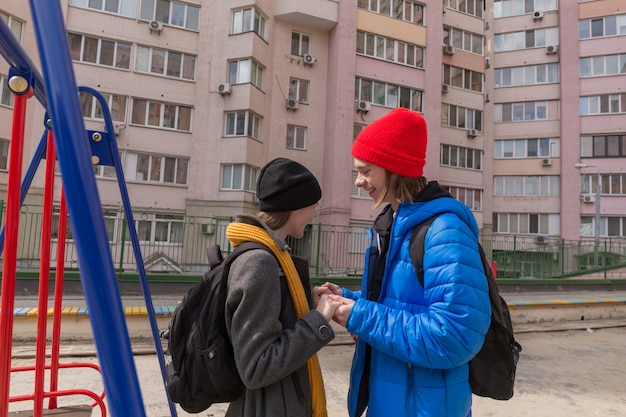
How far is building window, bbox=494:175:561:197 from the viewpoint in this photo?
28859 millimetres

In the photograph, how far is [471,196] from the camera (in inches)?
1003

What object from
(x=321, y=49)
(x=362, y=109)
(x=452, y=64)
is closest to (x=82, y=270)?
(x=362, y=109)

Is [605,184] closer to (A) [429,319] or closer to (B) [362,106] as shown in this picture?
(B) [362,106]

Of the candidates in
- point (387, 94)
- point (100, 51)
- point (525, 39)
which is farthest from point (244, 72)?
point (525, 39)

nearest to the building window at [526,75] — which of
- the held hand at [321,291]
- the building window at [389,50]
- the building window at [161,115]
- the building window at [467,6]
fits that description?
the building window at [467,6]

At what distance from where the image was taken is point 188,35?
20156mm

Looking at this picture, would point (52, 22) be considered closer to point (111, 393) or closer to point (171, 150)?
point (111, 393)

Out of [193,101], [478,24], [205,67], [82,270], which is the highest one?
[478,24]

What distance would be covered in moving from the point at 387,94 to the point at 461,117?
5.85 meters

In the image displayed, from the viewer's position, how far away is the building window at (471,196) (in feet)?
82.2

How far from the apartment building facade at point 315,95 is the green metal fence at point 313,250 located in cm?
113

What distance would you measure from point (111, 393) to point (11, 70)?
1524 mm

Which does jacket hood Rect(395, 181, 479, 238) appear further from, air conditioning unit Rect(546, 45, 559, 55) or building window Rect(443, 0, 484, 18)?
air conditioning unit Rect(546, 45, 559, 55)

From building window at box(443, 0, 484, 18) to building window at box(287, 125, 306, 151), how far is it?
12733 mm
